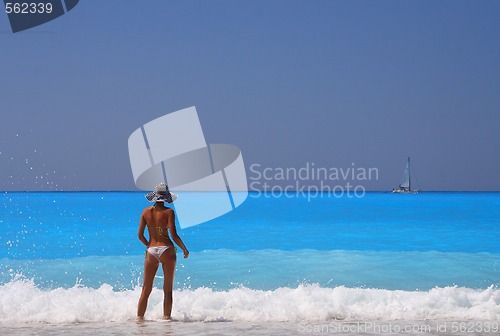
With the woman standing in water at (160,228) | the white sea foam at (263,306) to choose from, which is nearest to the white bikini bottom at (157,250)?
the woman standing in water at (160,228)

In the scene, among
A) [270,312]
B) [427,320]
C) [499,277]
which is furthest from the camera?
[499,277]

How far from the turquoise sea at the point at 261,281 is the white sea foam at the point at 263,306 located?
0.7 inches

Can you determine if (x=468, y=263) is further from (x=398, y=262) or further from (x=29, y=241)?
(x=29, y=241)

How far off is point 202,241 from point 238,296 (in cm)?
1395

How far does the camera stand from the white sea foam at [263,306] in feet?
23.4

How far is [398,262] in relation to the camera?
15.1m

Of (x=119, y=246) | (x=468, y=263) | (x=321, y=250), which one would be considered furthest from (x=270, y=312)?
(x=119, y=246)

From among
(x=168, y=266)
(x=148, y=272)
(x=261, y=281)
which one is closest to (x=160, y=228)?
(x=168, y=266)

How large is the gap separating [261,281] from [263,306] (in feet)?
13.4

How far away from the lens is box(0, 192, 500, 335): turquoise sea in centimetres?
684

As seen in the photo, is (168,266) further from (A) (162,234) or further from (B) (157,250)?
(A) (162,234)

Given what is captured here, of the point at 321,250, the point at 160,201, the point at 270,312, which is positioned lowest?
the point at 321,250

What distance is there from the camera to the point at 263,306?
306 inches

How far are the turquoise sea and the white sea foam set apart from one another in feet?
0.06
